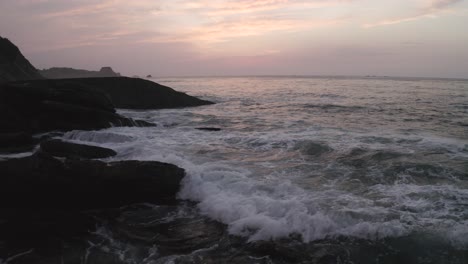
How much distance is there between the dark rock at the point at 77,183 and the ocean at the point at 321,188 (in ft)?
1.72

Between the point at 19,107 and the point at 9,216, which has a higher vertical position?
the point at 19,107

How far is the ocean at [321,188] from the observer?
18.8 ft

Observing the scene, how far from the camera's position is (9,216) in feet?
21.7

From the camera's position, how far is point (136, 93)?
2652 centimetres

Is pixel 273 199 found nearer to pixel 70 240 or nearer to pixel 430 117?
pixel 70 240

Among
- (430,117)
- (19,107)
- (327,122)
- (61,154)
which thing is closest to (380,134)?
(327,122)

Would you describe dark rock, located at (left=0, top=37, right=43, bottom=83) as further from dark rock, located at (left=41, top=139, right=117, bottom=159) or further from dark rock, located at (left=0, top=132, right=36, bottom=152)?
dark rock, located at (left=41, top=139, right=117, bottom=159)

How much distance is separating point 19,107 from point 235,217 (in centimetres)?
1222

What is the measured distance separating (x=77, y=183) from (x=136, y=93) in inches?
785

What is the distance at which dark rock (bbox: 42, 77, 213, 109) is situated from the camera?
2538cm

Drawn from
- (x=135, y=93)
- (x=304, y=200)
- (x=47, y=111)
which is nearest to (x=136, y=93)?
(x=135, y=93)

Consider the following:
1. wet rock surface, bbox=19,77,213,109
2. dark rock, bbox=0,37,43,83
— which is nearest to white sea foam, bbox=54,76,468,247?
wet rock surface, bbox=19,77,213,109

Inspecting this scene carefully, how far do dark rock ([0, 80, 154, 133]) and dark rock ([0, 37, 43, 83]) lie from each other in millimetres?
16903

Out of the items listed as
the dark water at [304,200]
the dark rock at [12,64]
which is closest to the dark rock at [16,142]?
the dark water at [304,200]
